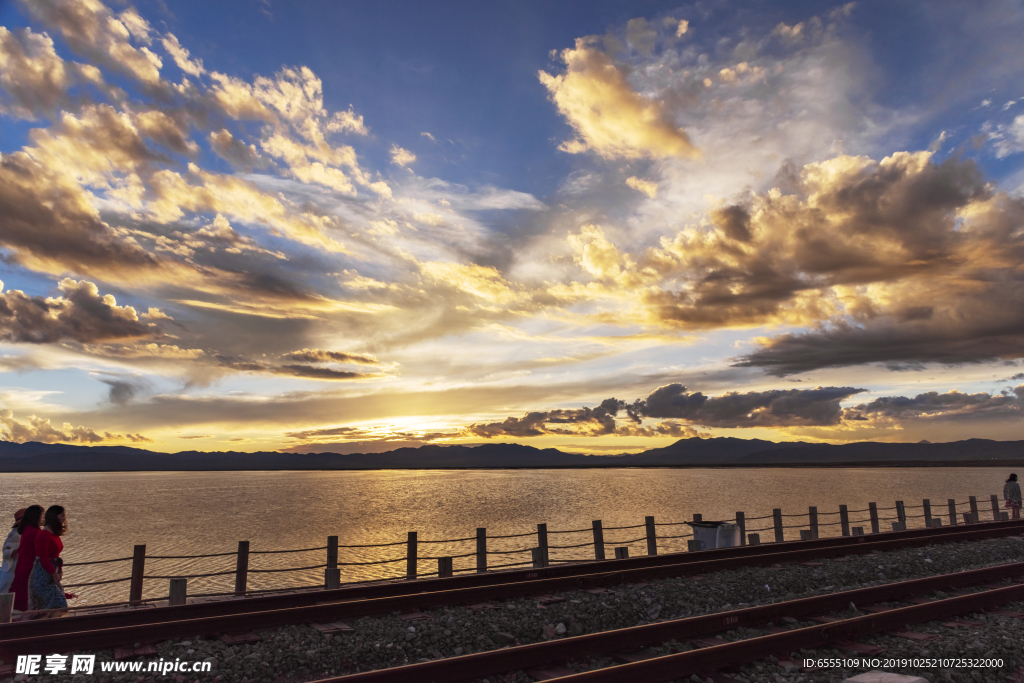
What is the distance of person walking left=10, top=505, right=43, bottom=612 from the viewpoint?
9344 millimetres

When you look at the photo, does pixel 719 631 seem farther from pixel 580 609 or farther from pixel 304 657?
pixel 304 657

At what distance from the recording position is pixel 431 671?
6539 mm

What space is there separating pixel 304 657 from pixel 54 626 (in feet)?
12.9

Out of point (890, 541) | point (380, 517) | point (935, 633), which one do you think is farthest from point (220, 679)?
point (380, 517)

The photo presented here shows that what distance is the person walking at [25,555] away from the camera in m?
9.34

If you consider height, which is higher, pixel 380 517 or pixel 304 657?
pixel 304 657

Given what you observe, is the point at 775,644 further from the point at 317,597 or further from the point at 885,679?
the point at 317,597

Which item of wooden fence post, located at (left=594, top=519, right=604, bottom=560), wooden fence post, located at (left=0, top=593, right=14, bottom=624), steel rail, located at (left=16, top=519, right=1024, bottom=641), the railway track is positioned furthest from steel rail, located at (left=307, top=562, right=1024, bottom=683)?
wooden fence post, located at (left=594, top=519, right=604, bottom=560)

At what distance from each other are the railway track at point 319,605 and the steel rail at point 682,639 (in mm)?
2874

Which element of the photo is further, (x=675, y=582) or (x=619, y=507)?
(x=619, y=507)

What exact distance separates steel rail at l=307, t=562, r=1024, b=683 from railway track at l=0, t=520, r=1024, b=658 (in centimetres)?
287

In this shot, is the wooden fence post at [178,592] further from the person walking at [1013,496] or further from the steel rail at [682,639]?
the person walking at [1013,496]

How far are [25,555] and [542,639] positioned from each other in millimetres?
8165

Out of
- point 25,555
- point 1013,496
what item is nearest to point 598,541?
point 25,555
